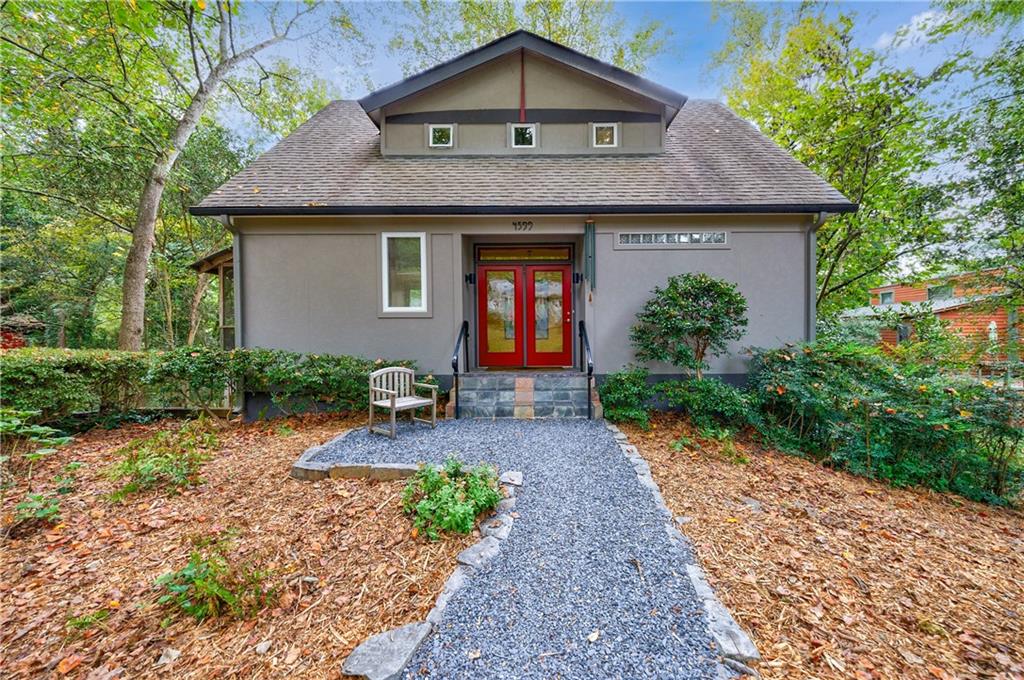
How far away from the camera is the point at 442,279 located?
7.11 metres

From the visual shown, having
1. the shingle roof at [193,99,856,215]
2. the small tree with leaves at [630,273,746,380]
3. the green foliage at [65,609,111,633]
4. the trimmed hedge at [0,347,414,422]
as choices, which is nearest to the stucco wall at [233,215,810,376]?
the shingle roof at [193,99,856,215]

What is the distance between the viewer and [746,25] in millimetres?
12922

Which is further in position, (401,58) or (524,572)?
(401,58)

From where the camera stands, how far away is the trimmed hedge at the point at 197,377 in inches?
228

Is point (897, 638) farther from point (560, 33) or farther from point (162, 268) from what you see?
point (162, 268)

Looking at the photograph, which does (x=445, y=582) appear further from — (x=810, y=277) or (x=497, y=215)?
(x=810, y=277)

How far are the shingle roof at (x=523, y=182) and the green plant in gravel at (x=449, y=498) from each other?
4.75m

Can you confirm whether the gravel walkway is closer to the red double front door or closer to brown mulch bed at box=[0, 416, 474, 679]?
brown mulch bed at box=[0, 416, 474, 679]

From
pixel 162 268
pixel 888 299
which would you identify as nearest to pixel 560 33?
pixel 162 268

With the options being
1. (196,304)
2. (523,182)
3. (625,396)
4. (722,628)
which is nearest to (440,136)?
(523,182)

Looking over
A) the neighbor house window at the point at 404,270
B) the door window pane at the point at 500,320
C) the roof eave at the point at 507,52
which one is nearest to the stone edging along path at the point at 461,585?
the neighbor house window at the point at 404,270

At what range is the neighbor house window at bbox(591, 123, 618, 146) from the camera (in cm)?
802

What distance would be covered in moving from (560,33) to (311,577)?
54.3 ft

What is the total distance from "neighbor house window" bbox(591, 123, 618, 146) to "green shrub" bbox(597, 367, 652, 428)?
4911 mm
